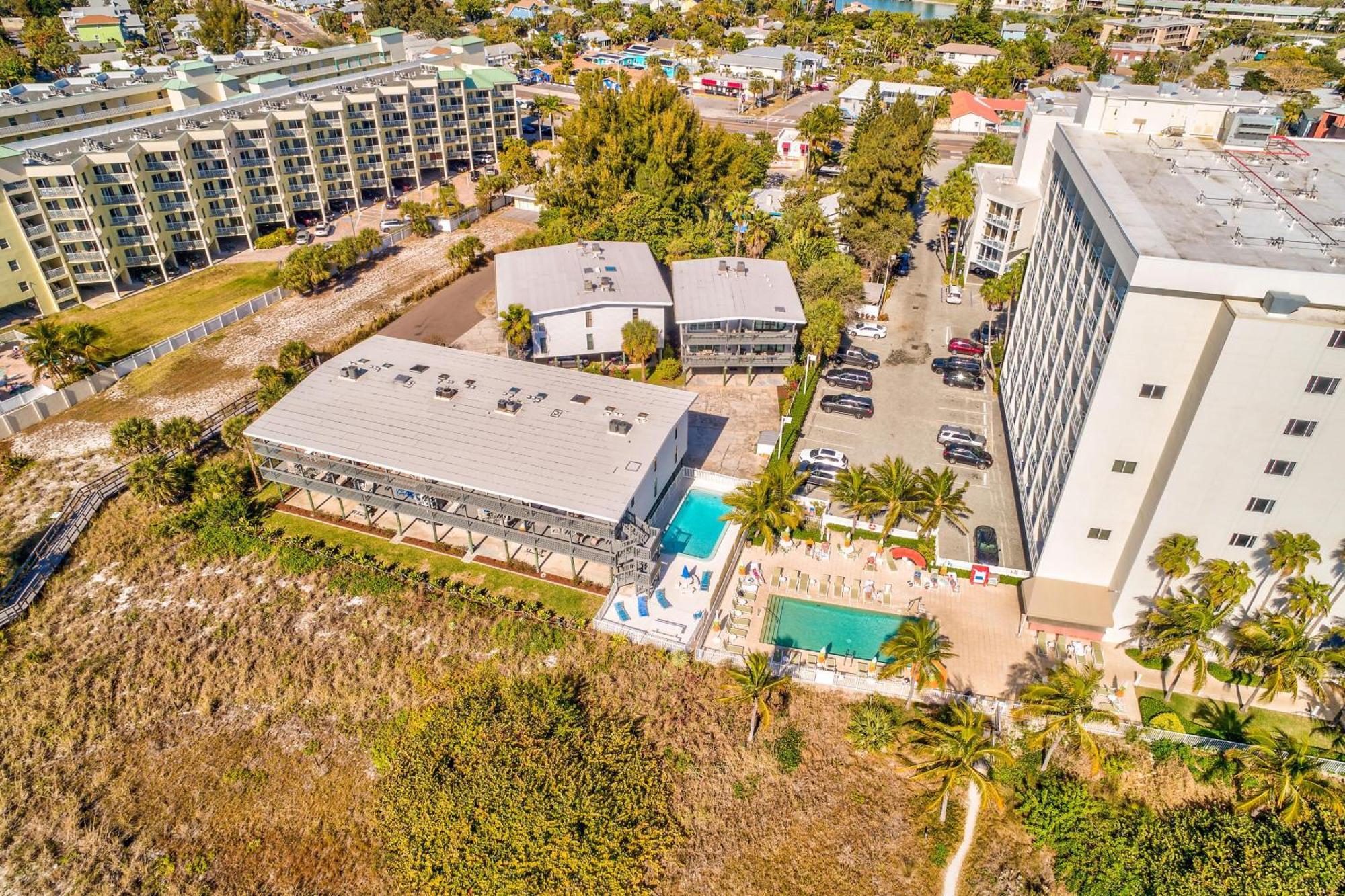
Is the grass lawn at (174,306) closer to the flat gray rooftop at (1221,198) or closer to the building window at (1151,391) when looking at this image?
the flat gray rooftop at (1221,198)

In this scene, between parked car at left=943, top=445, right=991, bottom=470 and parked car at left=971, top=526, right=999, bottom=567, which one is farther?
parked car at left=943, top=445, right=991, bottom=470

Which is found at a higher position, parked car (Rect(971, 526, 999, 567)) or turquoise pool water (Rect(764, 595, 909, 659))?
parked car (Rect(971, 526, 999, 567))

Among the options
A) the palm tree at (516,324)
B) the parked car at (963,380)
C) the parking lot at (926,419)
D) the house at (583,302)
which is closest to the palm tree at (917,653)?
the parking lot at (926,419)

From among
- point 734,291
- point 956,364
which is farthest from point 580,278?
point 956,364

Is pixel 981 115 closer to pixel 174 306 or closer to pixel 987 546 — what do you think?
pixel 987 546

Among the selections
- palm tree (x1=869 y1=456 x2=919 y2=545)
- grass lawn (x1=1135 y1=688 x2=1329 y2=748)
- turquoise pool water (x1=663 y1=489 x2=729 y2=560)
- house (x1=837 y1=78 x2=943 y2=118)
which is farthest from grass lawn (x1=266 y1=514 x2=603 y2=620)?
house (x1=837 y1=78 x2=943 y2=118)

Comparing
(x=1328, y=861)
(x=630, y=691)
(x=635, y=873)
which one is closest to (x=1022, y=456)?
(x=1328, y=861)

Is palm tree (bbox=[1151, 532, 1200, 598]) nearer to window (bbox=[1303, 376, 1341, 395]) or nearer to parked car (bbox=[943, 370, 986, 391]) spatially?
window (bbox=[1303, 376, 1341, 395])

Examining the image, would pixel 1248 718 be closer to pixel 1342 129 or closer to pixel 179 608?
pixel 179 608
